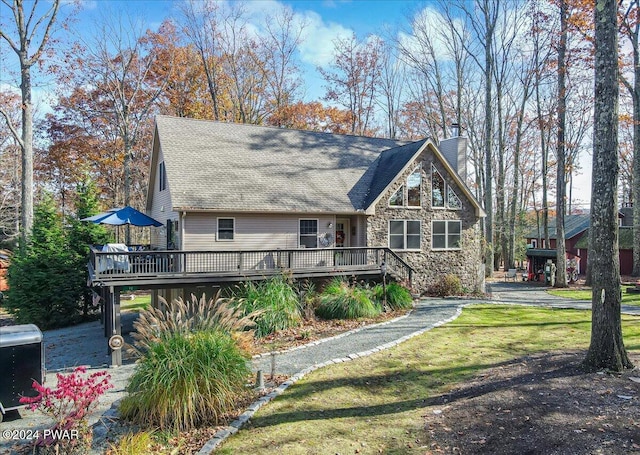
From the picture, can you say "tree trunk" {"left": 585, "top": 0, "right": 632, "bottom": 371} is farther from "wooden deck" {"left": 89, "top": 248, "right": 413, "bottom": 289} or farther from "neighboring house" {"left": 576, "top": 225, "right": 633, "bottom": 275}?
"neighboring house" {"left": 576, "top": 225, "right": 633, "bottom": 275}

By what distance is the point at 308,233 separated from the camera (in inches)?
675

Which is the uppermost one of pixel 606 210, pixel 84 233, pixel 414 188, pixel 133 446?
pixel 414 188

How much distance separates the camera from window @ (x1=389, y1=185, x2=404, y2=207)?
18547mm

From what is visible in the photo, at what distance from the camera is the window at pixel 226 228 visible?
50.4 feet

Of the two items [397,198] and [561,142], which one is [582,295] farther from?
[397,198]

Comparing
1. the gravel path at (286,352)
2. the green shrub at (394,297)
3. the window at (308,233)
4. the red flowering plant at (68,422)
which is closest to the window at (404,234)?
the gravel path at (286,352)

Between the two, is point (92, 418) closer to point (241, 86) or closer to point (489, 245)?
point (489, 245)

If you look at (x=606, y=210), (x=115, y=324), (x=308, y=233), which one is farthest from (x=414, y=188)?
(x=115, y=324)

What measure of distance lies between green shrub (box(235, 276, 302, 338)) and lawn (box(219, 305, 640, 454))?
3635mm

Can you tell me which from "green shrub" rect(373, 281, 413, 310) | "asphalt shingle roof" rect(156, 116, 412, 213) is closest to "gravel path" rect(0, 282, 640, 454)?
"green shrub" rect(373, 281, 413, 310)

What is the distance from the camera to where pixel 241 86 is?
33750 millimetres

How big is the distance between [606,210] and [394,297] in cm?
837

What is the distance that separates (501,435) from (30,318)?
61.6 feet

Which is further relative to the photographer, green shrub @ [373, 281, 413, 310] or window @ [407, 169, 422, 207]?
Answer: window @ [407, 169, 422, 207]
